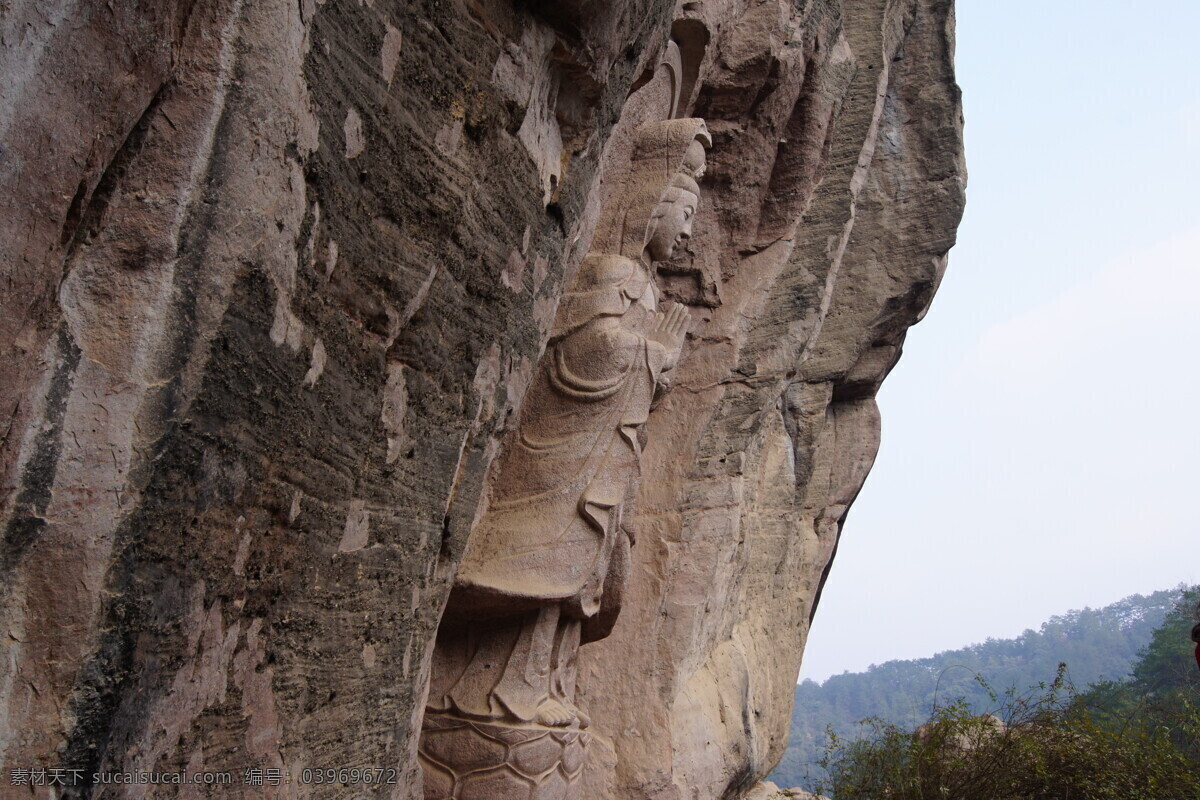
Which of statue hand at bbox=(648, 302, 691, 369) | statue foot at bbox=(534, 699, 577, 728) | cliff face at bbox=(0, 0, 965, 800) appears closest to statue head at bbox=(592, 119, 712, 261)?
cliff face at bbox=(0, 0, 965, 800)

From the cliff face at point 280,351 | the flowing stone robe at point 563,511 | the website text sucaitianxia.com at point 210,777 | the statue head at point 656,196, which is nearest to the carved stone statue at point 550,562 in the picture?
the flowing stone robe at point 563,511

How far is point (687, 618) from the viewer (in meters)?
4.56

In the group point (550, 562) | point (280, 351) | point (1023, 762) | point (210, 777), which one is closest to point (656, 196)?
point (550, 562)

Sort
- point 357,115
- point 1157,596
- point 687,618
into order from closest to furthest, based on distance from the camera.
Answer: point 357,115 → point 687,618 → point 1157,596

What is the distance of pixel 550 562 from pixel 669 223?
5.21ft

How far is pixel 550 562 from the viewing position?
11.6 feet

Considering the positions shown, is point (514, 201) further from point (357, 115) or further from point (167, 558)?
point (167, 558)

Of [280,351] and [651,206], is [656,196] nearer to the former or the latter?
[651,206]

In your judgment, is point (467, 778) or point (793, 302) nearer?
point (467, 778)

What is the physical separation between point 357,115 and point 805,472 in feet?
14.3

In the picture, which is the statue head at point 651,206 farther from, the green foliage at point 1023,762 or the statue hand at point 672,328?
the green foliage at point 1023,762

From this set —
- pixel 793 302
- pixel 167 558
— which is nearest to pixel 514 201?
pixel 167 558

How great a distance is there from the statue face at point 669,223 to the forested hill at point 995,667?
30312mm

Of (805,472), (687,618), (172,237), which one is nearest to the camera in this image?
(172,237)
